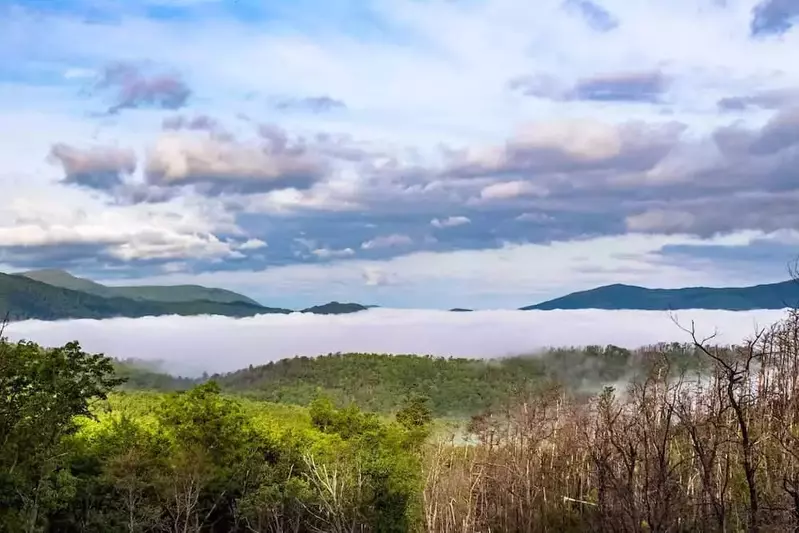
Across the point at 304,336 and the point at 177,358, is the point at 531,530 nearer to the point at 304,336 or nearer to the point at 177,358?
the point at 177,358

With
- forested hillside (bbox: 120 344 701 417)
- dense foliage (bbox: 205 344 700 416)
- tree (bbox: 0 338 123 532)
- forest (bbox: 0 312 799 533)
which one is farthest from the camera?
dense foliage (bbox: 205 344 700 416)

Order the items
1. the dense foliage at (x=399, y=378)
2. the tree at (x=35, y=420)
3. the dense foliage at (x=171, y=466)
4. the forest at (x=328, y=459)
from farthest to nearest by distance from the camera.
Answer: the dense foliage at (x=399, y=378) < the dense foliage at (x=171, y=466) < the forest at (x=328, y=459) < the tree at (x=35, y=420)

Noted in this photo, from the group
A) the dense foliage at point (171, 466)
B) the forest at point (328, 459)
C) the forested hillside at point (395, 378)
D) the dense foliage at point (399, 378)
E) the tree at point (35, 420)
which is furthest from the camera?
the dense foliage at point (399, 378)

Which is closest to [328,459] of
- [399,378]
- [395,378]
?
→ [399,378]

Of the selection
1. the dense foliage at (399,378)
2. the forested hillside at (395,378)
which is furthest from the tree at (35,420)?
the dense foliage at (399,378)

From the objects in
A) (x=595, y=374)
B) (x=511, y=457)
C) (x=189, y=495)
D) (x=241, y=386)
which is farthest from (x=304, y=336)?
(x=189, y=495)

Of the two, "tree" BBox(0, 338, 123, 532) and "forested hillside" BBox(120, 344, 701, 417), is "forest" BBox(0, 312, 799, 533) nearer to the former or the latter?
"tree" BBox(0, 338, 123, 532)

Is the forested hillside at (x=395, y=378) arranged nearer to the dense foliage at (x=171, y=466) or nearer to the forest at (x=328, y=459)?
the forest at (x=328, y=459)

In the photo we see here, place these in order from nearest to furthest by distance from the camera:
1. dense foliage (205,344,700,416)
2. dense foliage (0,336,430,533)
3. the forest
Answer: the forest
dense foliage (0,336,430,533)
dense foliage (205,344,700,416)

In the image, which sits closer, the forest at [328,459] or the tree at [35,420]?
the tree at [35,420]

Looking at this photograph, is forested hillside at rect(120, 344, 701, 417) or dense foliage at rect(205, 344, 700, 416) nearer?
forested hillside at rect(120, 344, 701, 417)

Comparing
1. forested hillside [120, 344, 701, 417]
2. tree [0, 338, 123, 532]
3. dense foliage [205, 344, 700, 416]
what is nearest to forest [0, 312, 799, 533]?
tree [0, 338, 123, 532]
